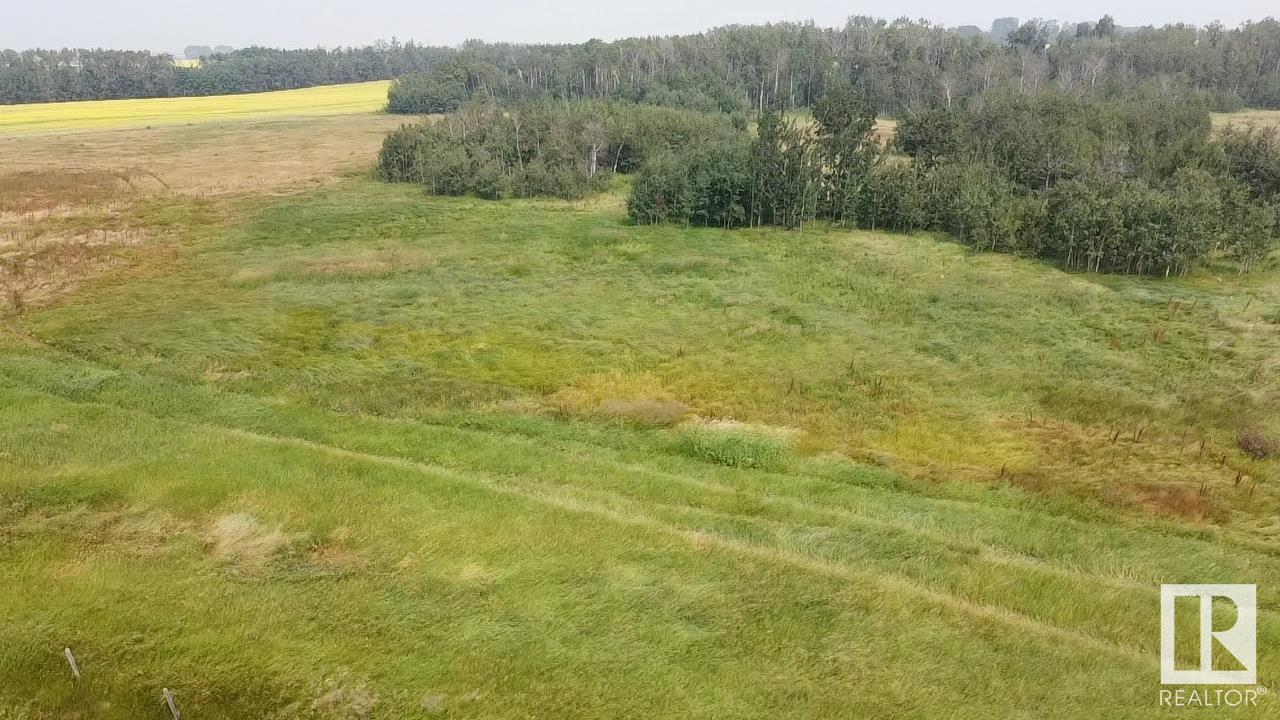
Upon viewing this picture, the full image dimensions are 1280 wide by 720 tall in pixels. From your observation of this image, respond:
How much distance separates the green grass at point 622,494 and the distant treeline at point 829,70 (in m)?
80.0

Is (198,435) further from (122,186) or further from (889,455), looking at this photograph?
(122,186)

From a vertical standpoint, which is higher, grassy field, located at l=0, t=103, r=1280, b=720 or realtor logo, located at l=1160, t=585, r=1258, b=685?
grassy field, located at l=0, t=103, r=1280, b=720

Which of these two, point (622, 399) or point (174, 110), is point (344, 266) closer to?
point (622, 399)

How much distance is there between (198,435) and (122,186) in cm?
6508

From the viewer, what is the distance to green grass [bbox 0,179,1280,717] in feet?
50.3

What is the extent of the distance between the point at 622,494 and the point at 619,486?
1.89 feet

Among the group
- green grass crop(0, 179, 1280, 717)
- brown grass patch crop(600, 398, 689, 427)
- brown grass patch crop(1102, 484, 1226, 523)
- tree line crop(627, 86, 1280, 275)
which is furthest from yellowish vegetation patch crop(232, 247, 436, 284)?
brown grass patch crop(1102, 484, 1226, 523)

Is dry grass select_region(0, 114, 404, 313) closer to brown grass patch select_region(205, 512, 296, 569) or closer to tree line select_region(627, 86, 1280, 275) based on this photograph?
tree line select_region(627, 86, 1280, 275)

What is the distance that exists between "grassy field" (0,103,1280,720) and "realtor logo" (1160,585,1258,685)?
45cm

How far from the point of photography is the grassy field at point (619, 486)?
50.4ft

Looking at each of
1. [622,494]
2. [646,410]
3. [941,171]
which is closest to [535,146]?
[941,171]

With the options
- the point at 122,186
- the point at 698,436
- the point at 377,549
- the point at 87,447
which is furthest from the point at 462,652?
the point at 122,186

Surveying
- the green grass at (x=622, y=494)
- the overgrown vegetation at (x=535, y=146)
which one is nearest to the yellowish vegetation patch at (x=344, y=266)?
the green grass at (x=622, y=494)

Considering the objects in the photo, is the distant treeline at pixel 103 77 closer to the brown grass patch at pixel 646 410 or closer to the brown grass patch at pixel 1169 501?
the brown grass patch at pixel 646 410
